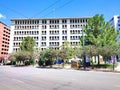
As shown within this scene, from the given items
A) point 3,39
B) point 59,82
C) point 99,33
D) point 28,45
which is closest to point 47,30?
point 28,45

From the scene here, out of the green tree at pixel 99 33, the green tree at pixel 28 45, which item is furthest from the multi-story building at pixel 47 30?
A: the green tree at pixel 99 33

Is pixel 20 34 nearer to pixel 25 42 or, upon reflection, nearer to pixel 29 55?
pixel 25 42

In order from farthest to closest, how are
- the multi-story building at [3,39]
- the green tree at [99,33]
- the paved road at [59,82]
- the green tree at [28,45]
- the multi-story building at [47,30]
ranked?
the multi-story building at [3,39], the multi-story building at [47,30], the green tree at [28,45], the green tree at [99,33], the paved road at [59,82]

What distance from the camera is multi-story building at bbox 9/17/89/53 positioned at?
9938cm

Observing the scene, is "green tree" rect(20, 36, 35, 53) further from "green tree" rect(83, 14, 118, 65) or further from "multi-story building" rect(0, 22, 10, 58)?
"multi-story building" rect(0, 22, 10, 58)

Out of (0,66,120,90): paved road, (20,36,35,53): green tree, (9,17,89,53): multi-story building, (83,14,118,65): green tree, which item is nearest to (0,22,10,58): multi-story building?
(9,17,89,53): multi-story building

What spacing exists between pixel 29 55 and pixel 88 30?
2405cm

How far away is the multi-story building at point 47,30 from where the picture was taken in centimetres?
9938

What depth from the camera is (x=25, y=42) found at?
74.5m

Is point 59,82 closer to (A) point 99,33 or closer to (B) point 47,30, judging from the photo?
(A) point 99,33

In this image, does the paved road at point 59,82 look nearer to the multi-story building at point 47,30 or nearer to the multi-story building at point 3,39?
the multi-story building at point 47,30

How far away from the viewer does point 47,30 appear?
101m

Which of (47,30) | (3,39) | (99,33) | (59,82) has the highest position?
(47,30)

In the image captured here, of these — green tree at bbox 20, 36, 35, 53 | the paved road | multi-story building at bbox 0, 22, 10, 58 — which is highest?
multi-story building at bbox 0, 22, 10, 58
